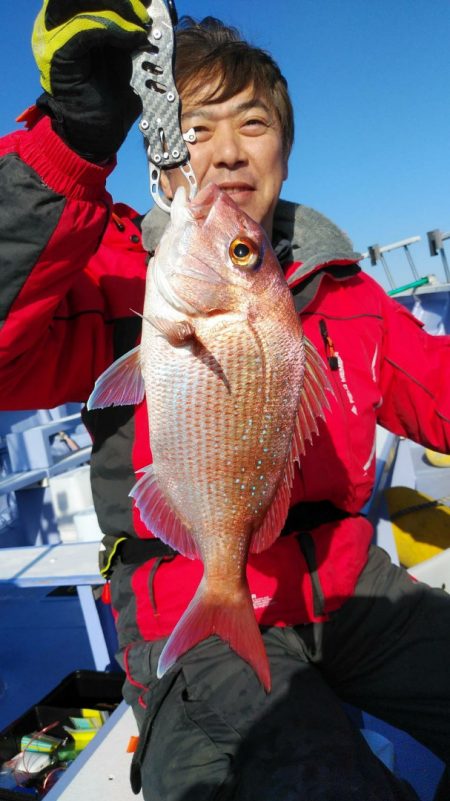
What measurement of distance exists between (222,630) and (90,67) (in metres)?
1.52

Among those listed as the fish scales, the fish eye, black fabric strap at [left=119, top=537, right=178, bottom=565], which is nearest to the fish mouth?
the fish scales

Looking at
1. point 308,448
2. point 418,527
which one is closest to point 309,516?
point 308,448

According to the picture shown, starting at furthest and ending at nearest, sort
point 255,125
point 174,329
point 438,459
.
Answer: point 438,459 < point 255,125 < point 174,329

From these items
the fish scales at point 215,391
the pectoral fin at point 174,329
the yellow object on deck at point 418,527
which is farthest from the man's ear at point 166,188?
the yellow object on deck at point 418,527

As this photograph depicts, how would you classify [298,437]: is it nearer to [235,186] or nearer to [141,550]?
[141,550]

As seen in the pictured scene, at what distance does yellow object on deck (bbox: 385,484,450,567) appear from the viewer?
3576 millimetres

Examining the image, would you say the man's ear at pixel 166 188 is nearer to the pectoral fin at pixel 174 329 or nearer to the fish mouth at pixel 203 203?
the fish mouth at pixel 203 203

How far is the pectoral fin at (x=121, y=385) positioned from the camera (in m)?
1.46

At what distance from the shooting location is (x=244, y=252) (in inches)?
58.9

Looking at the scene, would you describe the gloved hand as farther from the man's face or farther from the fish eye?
the man's face

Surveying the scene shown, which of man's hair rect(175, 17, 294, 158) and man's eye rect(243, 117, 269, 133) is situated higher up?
man's hair rect(175, 17, 294, 158)

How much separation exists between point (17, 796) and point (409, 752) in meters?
1.67

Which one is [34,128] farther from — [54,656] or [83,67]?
[54,656]

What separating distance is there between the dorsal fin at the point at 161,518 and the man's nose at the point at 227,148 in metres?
1.36
